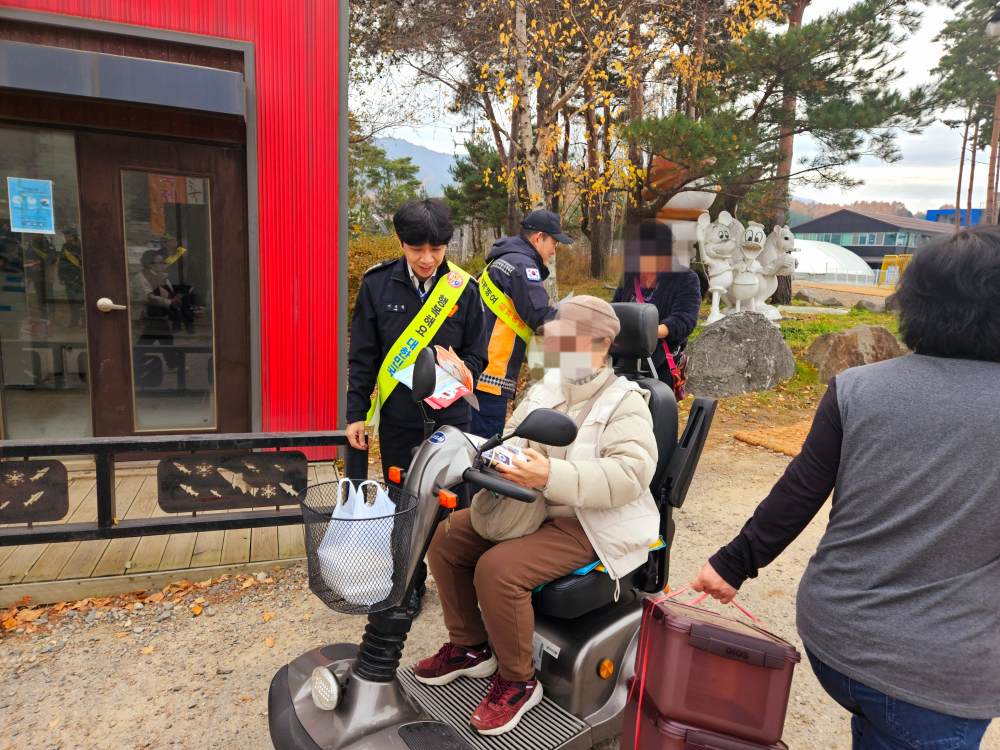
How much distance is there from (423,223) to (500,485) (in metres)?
1.47

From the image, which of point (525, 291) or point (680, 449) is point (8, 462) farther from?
point (680, 449)

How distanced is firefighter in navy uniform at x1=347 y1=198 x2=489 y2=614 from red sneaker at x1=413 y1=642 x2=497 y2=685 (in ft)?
1.99

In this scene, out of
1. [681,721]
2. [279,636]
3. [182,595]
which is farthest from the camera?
[182,595]

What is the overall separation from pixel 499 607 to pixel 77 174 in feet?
14.9

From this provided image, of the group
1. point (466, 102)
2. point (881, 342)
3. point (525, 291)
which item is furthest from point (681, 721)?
point (466, 102)

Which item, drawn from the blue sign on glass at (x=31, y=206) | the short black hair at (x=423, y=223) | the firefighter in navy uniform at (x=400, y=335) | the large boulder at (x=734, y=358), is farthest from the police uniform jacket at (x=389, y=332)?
the large boulder at (x=734, y=358)

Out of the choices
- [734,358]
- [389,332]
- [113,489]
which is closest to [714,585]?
[389,332]

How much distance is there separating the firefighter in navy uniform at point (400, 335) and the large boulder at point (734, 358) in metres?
6.18

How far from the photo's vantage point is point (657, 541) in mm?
2334

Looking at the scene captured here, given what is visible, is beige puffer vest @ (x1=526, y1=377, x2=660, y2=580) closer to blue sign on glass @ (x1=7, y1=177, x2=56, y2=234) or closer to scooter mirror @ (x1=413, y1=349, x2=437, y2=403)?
scooter mirror @ (x1=413, y1=349, x2=437, y2=403)

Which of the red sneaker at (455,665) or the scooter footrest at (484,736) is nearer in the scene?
the scooter footrest at (484,736)

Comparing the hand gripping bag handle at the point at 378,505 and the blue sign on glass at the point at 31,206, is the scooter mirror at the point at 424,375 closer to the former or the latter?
the hand gripping bag handle at the point at 378,505

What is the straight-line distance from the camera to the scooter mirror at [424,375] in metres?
2.04

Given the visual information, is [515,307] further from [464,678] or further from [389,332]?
[464,678]
